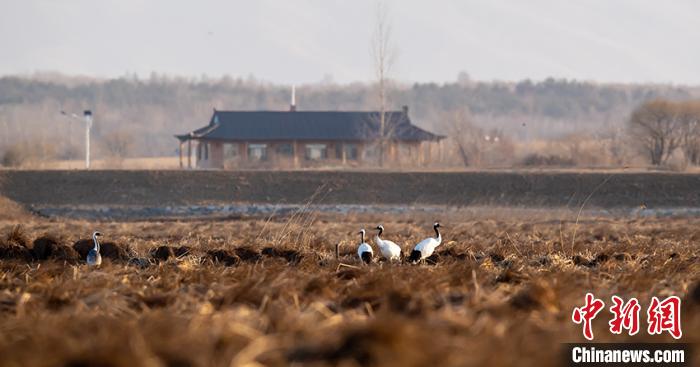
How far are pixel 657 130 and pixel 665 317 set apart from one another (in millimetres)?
63744

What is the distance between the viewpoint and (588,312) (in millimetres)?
7324

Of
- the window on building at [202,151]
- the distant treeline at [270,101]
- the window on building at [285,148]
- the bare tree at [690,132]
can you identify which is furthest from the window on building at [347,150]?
the distant treeline at [270,101]

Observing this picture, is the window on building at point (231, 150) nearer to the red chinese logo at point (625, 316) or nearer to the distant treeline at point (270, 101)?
the red chinese logo at point (625, 316)

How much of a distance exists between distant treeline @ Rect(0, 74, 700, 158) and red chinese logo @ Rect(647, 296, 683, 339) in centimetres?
13773

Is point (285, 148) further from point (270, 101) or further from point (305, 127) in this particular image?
point (270, 101)

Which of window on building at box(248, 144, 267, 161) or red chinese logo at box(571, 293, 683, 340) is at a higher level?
window on building at box(248, 144, 267, 161)

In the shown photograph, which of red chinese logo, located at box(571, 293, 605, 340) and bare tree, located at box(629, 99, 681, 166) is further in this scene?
bare tree, located at box(629, 99, 681, 166)

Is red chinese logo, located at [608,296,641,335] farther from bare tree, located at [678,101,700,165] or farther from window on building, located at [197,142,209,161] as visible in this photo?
window on building, located at [197,142,209,161]

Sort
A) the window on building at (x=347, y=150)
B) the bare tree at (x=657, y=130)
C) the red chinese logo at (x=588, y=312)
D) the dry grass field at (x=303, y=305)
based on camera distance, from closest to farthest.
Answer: the dry grass field at (x=303, y=305), the red chinese logo at (x=588, y=312), the bare tree at (x=657, y=130), the window on building at (x=347, y=150)

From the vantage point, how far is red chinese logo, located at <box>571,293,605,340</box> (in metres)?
6.76

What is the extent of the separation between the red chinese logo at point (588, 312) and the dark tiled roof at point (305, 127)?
6048 centimetres

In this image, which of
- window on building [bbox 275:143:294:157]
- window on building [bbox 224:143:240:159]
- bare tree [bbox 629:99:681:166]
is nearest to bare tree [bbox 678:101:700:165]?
bare tree [bbox 629:99:681:166]

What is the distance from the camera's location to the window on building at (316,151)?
69625mm

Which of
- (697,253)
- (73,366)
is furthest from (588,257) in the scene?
(73,366)
